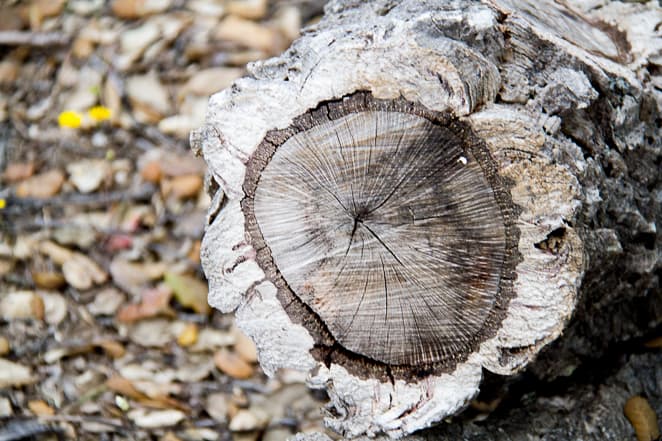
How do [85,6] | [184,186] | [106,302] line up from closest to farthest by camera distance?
1. [106,302]
2. [184,186]
3. [85,6]

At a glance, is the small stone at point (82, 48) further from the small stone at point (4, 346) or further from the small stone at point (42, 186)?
the small stone at point (4, 346)

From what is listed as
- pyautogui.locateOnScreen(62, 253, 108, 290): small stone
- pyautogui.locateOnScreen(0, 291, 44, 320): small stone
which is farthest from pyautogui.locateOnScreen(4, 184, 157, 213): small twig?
pyautogui.locateOnScreen(0, 291, 44, 320): small stone

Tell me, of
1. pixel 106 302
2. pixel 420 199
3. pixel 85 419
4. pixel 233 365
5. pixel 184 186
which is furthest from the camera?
pixel 184 186

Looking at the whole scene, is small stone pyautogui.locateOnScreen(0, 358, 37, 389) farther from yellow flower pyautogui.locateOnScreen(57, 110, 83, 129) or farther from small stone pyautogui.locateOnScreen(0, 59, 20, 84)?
small stone pyautogui.locateOnScreen(0, 59, 20, 84)

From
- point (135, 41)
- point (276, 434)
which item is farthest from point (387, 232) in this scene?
point (135, 41)

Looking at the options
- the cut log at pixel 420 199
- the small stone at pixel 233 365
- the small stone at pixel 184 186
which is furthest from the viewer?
the small stone at pixel 184 186

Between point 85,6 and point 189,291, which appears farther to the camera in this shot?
point 85,6

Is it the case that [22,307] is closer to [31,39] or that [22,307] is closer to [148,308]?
[148,308]

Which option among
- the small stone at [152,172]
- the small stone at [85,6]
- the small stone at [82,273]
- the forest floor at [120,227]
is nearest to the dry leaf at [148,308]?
the forest floor at [120,227]
